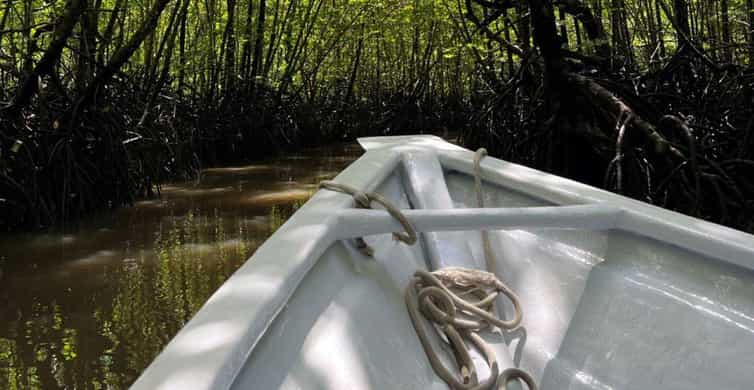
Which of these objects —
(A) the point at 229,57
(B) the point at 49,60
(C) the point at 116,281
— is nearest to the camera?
(C) the point at 116,281

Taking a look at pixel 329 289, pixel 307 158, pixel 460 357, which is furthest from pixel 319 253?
pixel 307 158

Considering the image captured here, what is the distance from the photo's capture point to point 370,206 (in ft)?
6.31

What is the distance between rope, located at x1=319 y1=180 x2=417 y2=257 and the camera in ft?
5.53

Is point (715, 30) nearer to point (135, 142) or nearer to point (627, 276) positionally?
point (135, 142)

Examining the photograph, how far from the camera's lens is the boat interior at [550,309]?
4.32 feet

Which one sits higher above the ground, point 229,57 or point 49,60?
point 49,60

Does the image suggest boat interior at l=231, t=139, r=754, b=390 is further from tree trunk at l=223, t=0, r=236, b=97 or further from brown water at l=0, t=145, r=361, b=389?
tree trunk at l=223, t=0, r=236, b=97

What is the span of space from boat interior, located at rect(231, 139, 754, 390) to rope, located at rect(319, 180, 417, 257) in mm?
31

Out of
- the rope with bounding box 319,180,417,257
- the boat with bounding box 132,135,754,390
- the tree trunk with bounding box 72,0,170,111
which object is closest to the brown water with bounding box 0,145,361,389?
the tree trunk with bounding box 72,0,170,111

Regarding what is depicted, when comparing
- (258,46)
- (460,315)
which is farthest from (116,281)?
(258,46)

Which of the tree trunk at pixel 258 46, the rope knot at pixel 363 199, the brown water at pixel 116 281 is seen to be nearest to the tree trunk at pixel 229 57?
the tree trunk at pixel 258 46

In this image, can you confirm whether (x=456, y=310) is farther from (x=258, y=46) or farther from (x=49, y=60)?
(x=258, y=46)

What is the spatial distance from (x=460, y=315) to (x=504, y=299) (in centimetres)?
28

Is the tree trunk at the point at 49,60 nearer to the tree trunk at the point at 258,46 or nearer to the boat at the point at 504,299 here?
the boat at the point at 504,299
